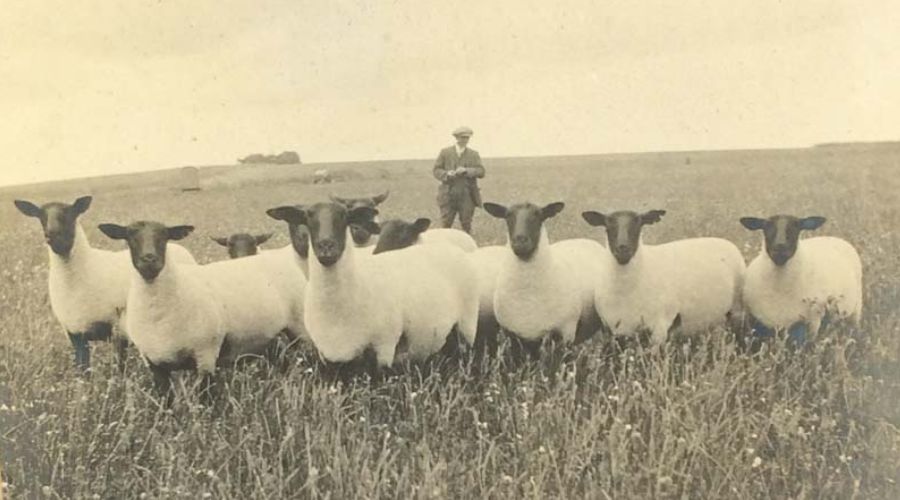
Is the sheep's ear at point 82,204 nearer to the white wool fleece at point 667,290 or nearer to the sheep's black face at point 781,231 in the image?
the white wool fleece at point 667,290

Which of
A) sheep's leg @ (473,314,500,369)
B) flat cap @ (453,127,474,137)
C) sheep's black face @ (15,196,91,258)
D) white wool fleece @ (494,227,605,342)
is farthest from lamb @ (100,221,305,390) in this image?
flat cap @ (453,127,474,137)

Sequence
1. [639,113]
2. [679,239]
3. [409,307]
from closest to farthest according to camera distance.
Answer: [639,113] < [409,307] < [679,239]

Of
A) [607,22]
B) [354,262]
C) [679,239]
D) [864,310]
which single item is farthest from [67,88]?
[864,310]

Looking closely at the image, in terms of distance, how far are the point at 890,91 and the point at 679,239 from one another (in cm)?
94

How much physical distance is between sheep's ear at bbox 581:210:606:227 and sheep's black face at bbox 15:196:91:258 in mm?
1731

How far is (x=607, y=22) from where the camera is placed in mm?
2658

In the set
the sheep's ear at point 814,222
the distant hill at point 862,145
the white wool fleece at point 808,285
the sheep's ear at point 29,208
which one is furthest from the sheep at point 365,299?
the distant hill at point 862,145

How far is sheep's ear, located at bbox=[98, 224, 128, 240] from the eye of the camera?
269 centimetres

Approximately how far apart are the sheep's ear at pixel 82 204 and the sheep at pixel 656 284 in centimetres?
173

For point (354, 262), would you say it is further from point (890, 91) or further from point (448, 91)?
point (890, 91)

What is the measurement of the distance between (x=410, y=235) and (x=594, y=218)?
83 cm

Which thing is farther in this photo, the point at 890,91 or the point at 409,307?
the point at 409,307

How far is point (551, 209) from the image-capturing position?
2.96m

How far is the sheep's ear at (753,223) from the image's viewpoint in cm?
284
